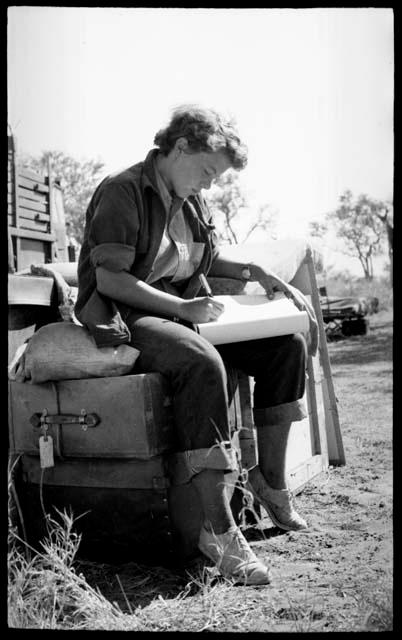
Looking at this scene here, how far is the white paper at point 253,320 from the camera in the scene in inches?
103

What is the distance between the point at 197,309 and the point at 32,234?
14.4ft

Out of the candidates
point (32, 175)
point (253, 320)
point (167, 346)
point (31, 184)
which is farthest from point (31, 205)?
point (167, 346)

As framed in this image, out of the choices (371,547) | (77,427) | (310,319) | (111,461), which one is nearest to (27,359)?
(77,427)

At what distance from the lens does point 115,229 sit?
98.5 inches

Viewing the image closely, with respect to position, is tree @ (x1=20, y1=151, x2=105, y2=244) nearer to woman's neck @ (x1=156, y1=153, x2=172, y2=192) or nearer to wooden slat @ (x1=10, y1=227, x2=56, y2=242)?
wooden slat @ (x1=10, y1=227, x2=56, y2=242)

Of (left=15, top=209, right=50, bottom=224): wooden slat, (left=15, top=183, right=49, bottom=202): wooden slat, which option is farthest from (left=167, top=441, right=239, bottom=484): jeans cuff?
(left=15, top=183, right=49, bottom=202): wooden slat

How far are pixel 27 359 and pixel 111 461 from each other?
19.4 inches

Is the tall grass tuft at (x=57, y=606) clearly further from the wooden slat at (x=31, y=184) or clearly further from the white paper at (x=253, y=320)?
the wooden slat at (x=31, y=184)

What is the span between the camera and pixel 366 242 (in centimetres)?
253

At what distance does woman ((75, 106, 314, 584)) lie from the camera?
2408 millimetres

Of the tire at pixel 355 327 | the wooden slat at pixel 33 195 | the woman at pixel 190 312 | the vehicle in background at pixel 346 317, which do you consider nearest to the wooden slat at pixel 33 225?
the wooden slat at pixel 33 195

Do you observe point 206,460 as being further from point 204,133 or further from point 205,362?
point 204,133

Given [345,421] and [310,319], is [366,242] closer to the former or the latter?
[310,319]

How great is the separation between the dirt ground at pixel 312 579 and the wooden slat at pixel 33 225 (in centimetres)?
421
